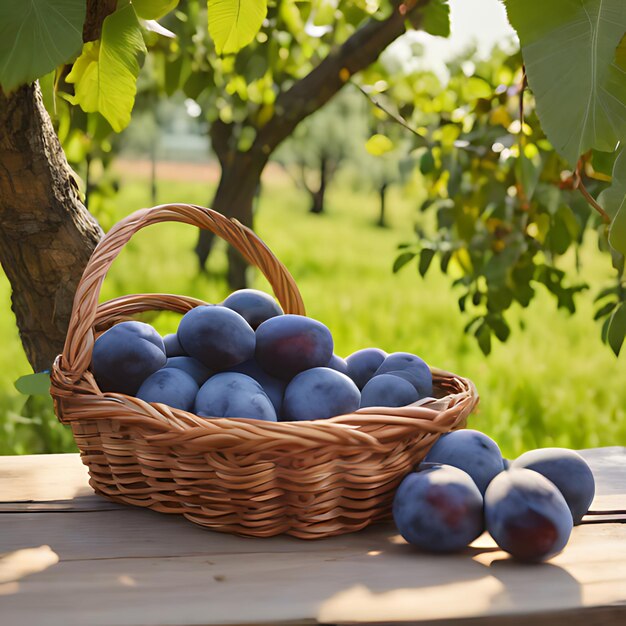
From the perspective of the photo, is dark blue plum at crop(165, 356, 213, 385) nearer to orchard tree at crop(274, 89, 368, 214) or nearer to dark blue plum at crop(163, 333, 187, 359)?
dark blue plum at crop(163, 333, 187, 359)

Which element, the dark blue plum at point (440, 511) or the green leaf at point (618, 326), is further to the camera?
the green leaf at point (618, 326)

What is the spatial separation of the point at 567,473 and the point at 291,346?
1.19ft

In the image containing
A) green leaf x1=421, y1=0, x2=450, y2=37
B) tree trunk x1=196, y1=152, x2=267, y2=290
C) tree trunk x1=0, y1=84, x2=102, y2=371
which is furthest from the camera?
tree trunk x1=196, y1=152, x2=267, y2=290

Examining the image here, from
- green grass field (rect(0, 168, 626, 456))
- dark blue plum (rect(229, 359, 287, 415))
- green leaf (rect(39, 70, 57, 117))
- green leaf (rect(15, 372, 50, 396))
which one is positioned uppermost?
green leaf (rect(39, 70, 57, 117))

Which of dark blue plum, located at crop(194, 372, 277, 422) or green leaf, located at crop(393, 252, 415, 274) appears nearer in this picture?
dark blue plum, located at crop(194, 372, 277, 422)

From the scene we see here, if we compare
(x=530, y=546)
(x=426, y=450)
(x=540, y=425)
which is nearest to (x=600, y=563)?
(x=530, y=546)

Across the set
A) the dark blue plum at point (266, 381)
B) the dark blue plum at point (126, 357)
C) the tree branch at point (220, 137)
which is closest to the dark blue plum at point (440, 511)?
the dark blue plum at point (266, 381)

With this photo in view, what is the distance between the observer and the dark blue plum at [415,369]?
106cm

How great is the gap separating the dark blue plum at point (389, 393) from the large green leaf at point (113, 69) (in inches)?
18.0

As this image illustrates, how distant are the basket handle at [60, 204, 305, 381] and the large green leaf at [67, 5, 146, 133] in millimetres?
125

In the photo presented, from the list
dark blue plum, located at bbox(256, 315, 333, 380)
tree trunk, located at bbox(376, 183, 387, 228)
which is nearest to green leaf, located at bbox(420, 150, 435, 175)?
dark blue plum, located at bbox(256, 315, 333, 380)

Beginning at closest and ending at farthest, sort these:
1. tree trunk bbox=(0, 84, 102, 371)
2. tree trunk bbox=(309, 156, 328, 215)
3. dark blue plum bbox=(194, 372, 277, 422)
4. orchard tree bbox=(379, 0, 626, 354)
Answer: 1. dark blue plum bbox=(194, 372, 277, 422)
2. tree trunk bbox=(0, 84, 102, 371)
3. orchard tree bbox=(379, 0, 626, 354)
4. tree trunk bbox=(309, 156, 328, 215)

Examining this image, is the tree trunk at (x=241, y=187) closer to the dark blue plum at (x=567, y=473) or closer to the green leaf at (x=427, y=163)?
the green leaf at (x=427, y=163)

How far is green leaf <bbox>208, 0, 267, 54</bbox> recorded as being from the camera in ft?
2.84
